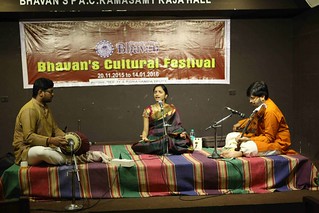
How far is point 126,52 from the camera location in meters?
6.32

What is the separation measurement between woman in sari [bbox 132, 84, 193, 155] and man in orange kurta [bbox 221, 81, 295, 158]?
1.95 ft

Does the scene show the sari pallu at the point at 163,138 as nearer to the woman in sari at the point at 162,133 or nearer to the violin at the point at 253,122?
the woman in sari at the point at 162,133

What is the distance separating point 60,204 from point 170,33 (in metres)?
3.47

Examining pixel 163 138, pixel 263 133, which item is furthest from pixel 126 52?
pixel 263 133

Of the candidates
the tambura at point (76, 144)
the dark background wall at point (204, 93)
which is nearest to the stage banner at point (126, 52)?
the dark background wall at point (204, 93)

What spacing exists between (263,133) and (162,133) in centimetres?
130

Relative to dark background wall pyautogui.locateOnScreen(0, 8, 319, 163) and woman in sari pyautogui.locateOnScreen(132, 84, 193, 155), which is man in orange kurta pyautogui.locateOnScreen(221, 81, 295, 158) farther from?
dark background wall pyautogui.locateOnScreen(0, 8, 319, 163)

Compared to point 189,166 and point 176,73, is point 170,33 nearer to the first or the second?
point 176,73

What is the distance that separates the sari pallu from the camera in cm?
475

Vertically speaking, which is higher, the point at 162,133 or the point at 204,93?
the point at 204,93

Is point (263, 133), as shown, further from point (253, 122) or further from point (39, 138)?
point (39, 138)

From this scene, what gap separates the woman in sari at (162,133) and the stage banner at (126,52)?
1.28 meters

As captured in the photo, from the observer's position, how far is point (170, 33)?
6.35 metres

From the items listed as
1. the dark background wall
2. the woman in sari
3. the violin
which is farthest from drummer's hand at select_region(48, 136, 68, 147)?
the dark background wall
